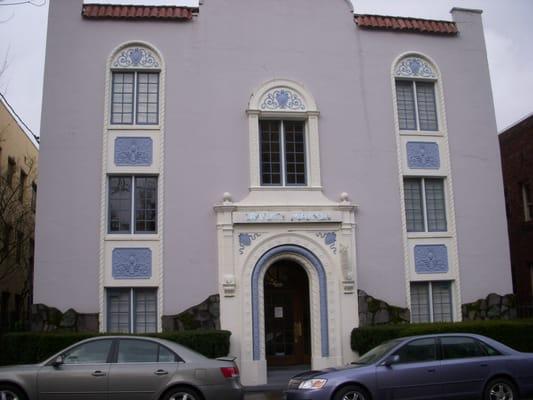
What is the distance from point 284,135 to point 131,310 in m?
6.54

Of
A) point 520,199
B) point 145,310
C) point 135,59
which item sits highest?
point 135,59

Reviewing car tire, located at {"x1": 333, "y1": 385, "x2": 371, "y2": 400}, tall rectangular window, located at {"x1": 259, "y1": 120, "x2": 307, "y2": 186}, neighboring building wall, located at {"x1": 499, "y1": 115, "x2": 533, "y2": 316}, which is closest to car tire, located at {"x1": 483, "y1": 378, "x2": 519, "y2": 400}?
car tire, located at {"x1": 333, "y1": 385, "x2": 371, "y2": 400}

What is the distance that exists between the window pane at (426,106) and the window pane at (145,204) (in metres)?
8.21

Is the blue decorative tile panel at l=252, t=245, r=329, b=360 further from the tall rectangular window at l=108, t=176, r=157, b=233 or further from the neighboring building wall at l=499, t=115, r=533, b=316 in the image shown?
the neighboring building wall at l=499, t=115, r=533, b=316

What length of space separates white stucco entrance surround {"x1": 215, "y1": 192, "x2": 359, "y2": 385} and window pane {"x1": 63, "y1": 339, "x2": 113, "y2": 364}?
5.98 m

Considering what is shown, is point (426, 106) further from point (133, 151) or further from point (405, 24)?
point (133, 151)

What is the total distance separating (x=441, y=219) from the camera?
1870 centimetres

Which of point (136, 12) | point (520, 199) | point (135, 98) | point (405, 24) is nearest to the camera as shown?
point (135, 98)

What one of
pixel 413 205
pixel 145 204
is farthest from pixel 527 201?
pixel 145 204

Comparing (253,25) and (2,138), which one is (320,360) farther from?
(2,138)

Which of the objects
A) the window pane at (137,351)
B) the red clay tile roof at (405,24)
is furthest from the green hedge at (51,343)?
the red clay tile roof at (405,24)

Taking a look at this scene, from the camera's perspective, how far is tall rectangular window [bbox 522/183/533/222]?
24.4 m

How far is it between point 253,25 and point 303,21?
153 cm

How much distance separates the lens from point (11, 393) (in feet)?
33.9
